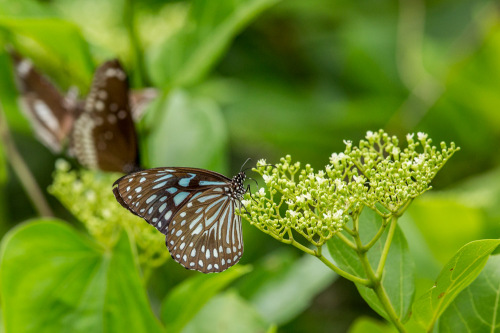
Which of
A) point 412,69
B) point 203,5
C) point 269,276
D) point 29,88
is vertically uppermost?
point 203,5

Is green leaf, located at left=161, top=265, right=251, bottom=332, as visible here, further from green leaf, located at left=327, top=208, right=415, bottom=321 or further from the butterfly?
green leaf, located at left=327, top=208, right=415, bottom=321

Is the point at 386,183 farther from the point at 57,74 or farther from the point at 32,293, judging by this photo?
the point at 57,74

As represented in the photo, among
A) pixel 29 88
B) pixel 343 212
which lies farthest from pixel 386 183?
pixel 29 88

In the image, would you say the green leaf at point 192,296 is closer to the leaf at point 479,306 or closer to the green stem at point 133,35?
the leaf at point 479,306

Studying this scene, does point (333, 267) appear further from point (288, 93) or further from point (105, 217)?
point (288, 93)

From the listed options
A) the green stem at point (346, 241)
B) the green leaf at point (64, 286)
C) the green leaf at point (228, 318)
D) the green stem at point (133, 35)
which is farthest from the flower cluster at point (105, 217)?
the green stem at point (346, 241)

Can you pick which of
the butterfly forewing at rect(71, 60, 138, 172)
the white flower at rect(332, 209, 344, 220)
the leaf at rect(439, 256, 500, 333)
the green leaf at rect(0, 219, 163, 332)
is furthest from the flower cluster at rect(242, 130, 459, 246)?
the butterfly forewing at rect(71, 60, 138, 172)
